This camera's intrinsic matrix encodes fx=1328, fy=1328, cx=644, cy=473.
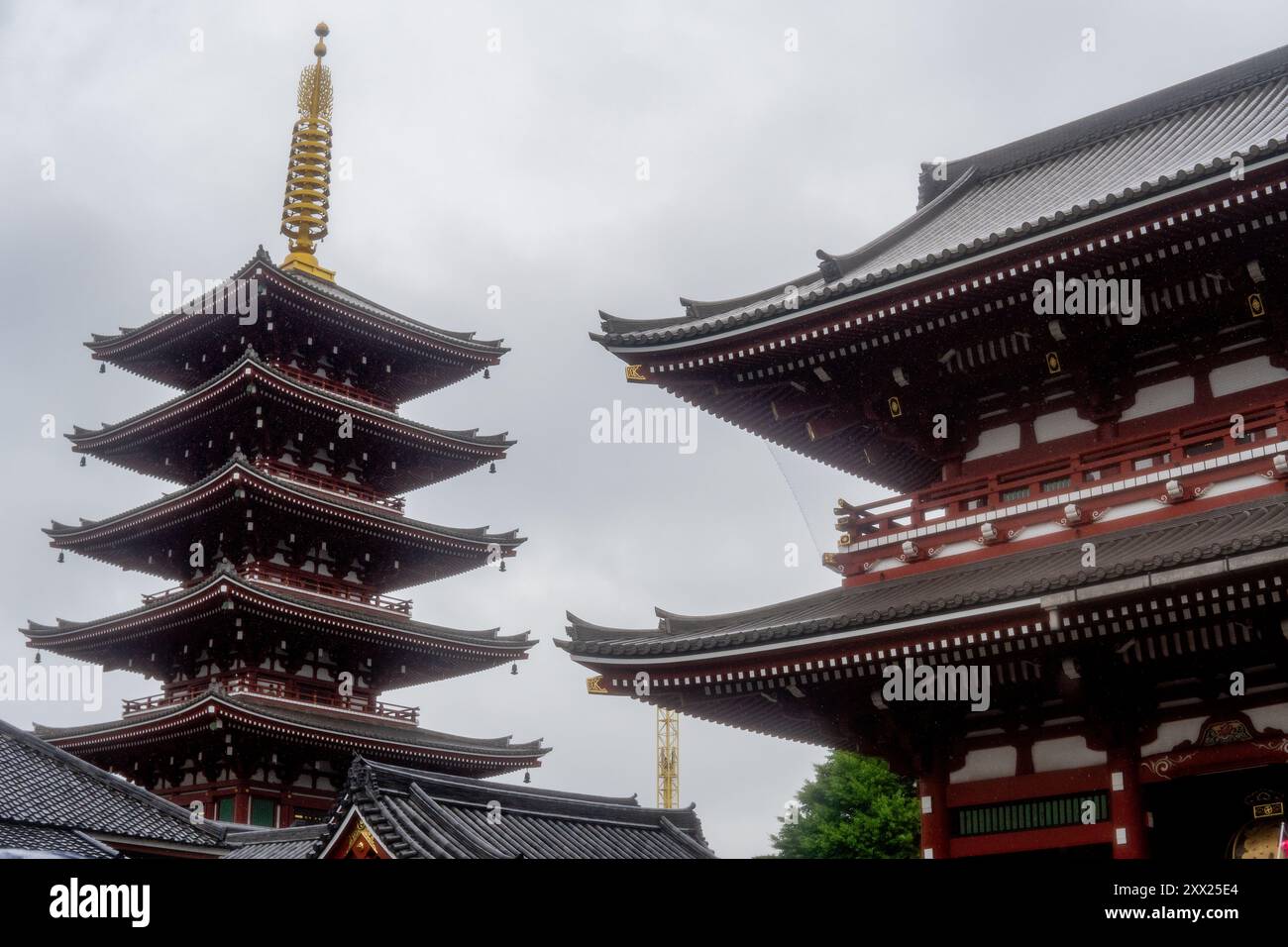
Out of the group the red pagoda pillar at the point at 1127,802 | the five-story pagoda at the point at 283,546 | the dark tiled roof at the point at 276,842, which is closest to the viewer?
the red pagoda pillar at the point at 1127,802

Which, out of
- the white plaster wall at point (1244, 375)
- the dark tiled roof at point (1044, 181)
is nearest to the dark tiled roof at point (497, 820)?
the dark tiled roof at point (1044, 181)

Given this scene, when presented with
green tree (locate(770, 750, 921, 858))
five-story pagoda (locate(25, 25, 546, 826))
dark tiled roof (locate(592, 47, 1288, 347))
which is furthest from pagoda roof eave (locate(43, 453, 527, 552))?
dark tiled roof (locate(592, 47, 1288, 347))

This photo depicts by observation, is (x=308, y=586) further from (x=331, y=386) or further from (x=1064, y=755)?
(x=1064, y=755)

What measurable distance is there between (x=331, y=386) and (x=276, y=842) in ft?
48.0

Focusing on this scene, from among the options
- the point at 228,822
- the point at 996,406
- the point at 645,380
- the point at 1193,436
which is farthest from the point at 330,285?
the point at 1193,436

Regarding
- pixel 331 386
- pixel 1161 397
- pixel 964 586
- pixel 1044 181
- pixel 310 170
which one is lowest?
pixel 964 586

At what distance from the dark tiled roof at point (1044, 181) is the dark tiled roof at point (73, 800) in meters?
9.86

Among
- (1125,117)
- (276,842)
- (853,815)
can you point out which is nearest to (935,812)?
(1125,117)

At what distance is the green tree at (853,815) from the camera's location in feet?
139

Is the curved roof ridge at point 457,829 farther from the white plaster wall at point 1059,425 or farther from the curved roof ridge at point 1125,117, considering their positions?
the curved roof ridge at point 1125,117

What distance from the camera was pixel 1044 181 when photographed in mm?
21062
